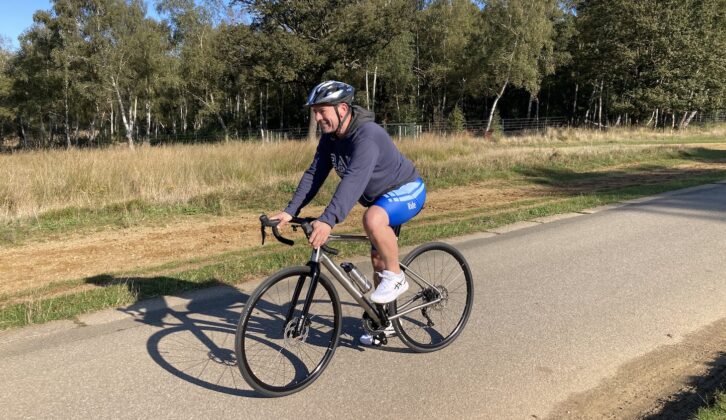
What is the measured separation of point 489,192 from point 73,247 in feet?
32.5

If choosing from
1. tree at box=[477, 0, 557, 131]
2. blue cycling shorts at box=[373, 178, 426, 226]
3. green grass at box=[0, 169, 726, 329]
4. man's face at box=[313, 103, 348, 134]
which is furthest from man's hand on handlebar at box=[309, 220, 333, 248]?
tree at box=[477, 0, 557, 131]

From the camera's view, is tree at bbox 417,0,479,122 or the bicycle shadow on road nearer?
the bicycle shadow on road

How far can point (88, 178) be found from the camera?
12102 millimetres

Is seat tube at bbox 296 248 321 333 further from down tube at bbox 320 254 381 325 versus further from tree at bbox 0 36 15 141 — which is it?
tree at bbox 0 36 15 141

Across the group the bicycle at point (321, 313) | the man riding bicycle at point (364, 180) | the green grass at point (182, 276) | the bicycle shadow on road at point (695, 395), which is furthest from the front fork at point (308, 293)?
the green grass at point (182, 276)

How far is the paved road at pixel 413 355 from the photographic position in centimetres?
334

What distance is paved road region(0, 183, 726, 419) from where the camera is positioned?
3.34 metres

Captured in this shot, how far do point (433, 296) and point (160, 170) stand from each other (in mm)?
10924

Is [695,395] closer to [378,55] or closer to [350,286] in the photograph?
[350,286]

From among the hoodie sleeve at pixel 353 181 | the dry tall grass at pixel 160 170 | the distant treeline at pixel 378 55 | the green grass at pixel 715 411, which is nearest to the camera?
the green grass at pixel 715 411

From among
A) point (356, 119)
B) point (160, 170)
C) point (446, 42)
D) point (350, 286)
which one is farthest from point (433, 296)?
point (446, 42)

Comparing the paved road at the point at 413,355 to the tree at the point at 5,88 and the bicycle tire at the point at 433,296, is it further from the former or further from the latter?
the tree at the point at 5,88

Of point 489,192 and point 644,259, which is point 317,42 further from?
point 644,259

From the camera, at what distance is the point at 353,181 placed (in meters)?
3.35
